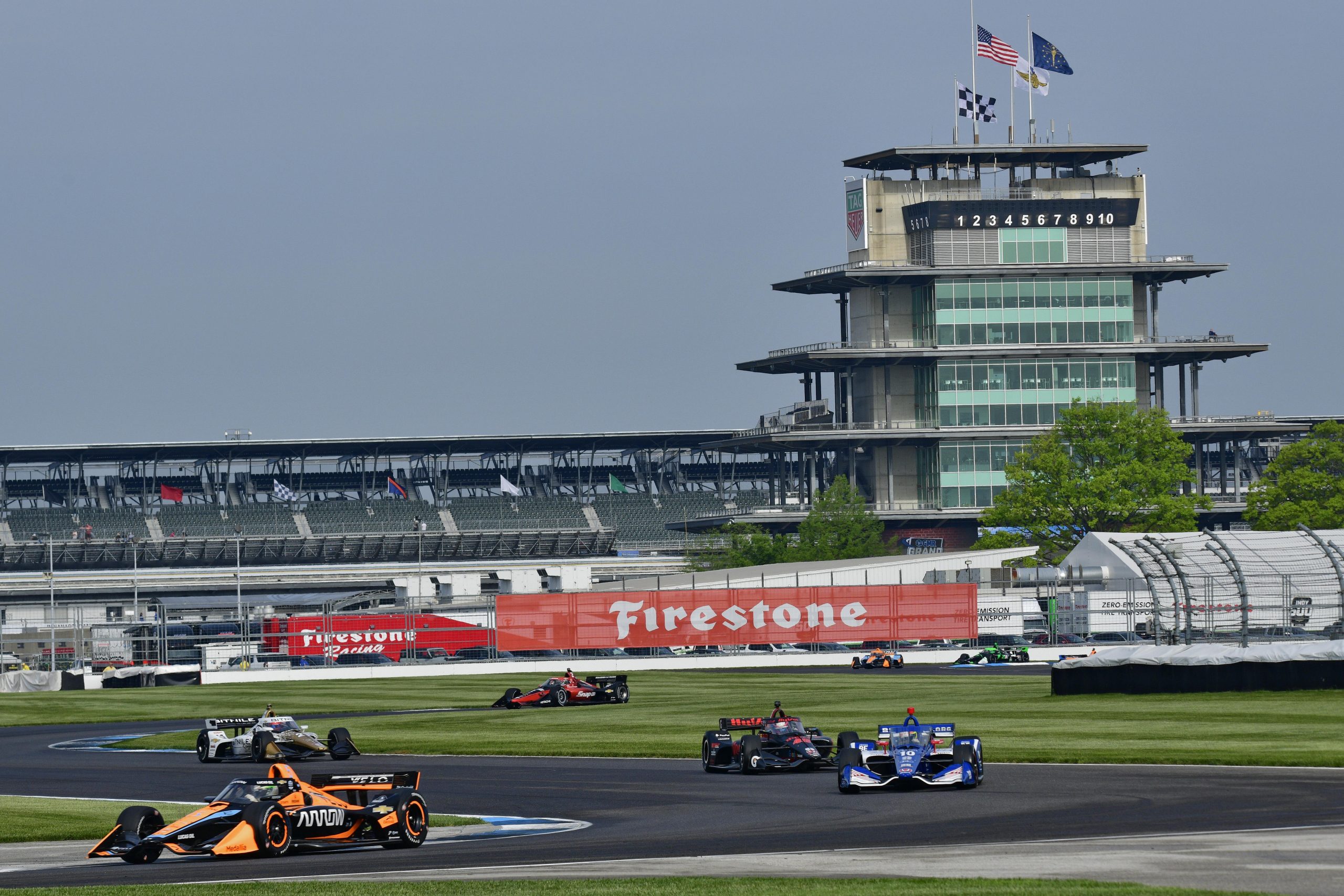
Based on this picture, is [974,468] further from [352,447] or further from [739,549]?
[352,447]

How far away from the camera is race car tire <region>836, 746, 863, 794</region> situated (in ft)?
88.8

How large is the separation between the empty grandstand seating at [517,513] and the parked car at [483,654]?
75.1 m

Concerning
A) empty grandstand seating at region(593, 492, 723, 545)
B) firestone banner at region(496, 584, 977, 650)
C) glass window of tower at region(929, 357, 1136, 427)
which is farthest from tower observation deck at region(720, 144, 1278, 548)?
firestone banner at region(496, 584, 977, 650)

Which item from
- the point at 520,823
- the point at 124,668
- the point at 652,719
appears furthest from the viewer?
the point at 124,668

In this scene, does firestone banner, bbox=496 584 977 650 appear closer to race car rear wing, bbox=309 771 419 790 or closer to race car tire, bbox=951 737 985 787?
race car tire, bbox=951 737 985 787

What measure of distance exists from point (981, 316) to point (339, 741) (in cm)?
9715

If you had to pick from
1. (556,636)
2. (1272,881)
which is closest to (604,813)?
(1272,881)

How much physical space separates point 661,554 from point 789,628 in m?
72.2

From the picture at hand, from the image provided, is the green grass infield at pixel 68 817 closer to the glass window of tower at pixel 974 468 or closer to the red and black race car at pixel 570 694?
the red and black race car at pixel 570 694

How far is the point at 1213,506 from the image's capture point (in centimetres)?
12369

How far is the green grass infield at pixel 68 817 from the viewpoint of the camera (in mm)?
25094

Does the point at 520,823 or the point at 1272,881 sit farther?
the point at 520,823

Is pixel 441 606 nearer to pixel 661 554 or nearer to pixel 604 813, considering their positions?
pixel 604 813

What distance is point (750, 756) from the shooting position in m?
31.4
